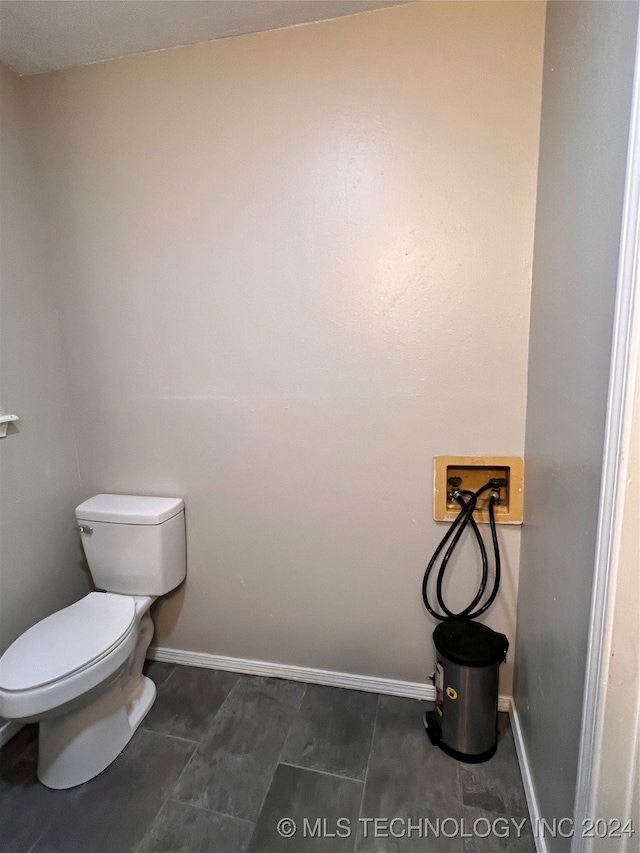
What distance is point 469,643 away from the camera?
1371mm

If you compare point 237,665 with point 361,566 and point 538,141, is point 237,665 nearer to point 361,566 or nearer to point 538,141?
point 361,566

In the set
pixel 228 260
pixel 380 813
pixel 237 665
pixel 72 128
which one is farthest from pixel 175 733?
pixel 72 128

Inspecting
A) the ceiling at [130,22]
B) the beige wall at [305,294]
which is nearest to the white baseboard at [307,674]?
the beige wall at [305,294]

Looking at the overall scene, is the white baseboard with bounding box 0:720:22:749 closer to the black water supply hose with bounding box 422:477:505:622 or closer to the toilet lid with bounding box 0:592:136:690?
the toilet lid with bounding box 0:592:136:690

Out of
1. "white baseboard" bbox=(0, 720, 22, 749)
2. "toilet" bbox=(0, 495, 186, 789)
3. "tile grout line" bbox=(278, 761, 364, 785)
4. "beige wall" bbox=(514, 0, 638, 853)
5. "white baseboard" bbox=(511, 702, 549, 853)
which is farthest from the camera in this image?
"white baseboard" bbox=(0, 720, 22, 749)

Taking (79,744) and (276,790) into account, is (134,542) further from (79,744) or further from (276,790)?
(276,790)

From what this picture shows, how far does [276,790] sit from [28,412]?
152cm

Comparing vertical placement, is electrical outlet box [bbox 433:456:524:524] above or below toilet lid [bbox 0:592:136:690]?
above

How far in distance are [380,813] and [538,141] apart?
6.49ft

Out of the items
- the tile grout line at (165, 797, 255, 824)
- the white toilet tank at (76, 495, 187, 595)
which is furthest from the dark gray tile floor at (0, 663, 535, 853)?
the white toilet tank at (76, 495, 187, 595)

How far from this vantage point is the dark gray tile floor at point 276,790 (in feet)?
3.84

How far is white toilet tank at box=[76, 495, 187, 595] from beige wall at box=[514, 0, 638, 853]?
49.6 inches

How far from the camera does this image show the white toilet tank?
1595mm

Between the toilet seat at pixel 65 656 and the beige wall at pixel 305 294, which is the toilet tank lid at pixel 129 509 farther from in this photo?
the toilet seat at pixel 65 656
